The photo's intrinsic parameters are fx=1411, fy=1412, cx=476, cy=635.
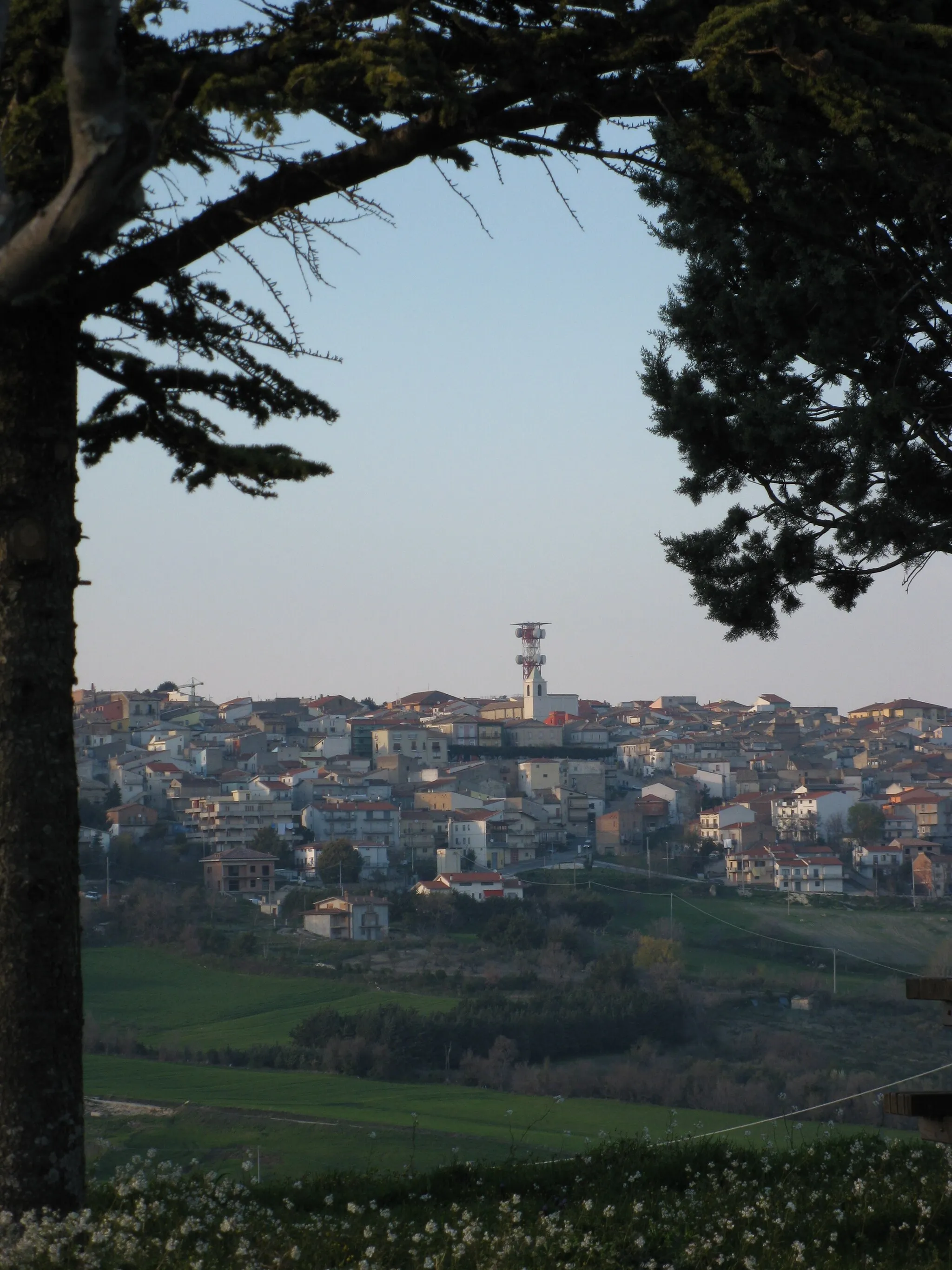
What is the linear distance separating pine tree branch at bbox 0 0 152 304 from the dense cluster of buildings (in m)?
69.7

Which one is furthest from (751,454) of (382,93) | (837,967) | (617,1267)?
(837,967)

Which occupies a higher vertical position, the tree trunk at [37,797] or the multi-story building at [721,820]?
the tree trunk at [37,797]

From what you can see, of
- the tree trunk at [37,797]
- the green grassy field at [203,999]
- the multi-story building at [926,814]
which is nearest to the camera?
the tree trunk at [37,797]

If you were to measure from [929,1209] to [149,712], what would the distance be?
125366mm

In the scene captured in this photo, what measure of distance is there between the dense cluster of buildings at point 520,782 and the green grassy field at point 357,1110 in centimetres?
3493

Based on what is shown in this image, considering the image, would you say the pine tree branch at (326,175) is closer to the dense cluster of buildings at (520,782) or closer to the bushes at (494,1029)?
the bushes at (494,1029)

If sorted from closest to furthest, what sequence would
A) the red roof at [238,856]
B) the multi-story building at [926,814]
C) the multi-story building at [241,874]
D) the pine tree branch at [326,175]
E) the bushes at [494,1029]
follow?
1. the pine tree branch at [326,175]
2. the bushes at [494,1029]
3. the multi-story building at [241,874]
4. the red roof at [238,856]
5. the multi-story building at [926,814]

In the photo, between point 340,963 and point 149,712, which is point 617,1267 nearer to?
→ point 340,963

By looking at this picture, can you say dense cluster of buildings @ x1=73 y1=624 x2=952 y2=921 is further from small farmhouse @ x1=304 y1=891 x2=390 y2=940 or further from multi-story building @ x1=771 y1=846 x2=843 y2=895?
small farmhouse @ x1=304 y1=891 x2=390 y2=940

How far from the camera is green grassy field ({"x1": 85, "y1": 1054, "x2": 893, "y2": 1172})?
22.2m

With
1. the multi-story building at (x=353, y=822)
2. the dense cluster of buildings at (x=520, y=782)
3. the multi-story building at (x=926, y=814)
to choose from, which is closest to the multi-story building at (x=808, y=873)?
the dense cluster of buildings at (x=520, y=782)

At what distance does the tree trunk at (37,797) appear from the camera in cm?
399

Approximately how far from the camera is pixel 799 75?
3955 mm

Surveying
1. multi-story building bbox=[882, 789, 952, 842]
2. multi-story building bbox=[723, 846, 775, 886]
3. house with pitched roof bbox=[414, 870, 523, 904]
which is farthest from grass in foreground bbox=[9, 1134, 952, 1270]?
multi-story building bbox=[882, 789, 952, 842]
